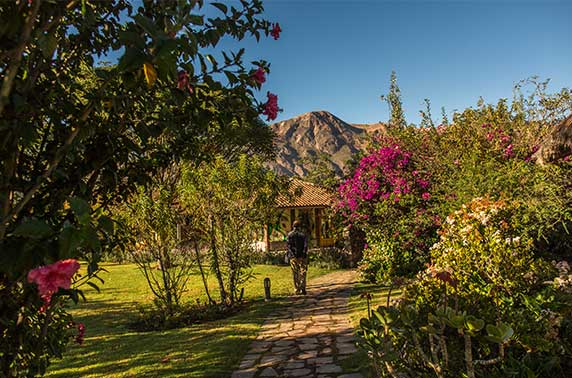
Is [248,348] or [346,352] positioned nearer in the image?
[346,352]

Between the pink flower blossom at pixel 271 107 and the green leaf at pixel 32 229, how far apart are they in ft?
5.39

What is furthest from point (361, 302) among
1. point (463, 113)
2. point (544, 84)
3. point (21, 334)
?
point (544, 84)

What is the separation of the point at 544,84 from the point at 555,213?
11.4 m

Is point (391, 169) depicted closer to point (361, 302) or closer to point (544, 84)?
point (361, 302)

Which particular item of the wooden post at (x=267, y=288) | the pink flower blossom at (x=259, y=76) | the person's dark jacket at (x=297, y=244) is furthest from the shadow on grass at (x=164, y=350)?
the pink flower blossom at (x=259, y=76)

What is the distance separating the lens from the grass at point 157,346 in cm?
533

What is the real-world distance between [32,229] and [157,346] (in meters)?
6.04

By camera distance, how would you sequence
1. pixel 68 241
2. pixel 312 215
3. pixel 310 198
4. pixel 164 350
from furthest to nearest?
1. pixel 312 215
2. pixel 310 198
3. pixel 164 350
4. pixel 68 241

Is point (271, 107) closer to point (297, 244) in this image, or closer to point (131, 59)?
point (131, 59)

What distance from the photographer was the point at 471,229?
5.56 meters

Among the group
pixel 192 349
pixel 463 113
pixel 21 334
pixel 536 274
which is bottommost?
pixel 192 349

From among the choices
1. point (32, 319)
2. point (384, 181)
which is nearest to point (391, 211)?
point (384, 181)

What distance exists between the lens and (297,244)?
34.9 ft

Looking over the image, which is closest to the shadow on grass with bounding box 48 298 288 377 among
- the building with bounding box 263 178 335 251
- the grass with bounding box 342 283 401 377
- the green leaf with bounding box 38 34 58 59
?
the grass with bounding box 342 283 401 377
